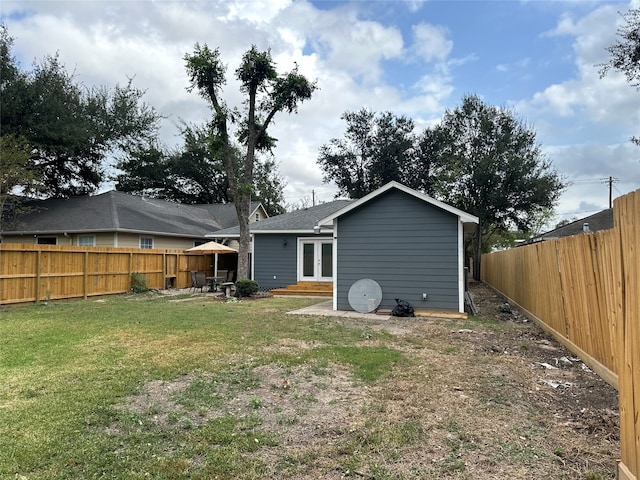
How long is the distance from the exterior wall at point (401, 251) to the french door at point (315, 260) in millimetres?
4884

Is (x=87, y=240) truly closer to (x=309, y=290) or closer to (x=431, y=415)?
(x=309, y=290)

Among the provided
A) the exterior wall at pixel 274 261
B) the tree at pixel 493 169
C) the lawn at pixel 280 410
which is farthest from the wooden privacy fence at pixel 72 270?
the tree at pixel 493 169

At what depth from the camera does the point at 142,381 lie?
4566mm

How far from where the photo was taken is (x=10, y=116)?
18.2m

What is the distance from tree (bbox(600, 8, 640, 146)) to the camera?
42.0ft

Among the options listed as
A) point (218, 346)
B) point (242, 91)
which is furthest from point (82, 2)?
point (218, 346)

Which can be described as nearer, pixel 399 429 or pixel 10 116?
pixel 399 429

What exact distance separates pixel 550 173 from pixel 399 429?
83.5 feet

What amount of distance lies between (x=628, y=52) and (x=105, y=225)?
21.0m

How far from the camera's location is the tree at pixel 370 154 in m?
30.3

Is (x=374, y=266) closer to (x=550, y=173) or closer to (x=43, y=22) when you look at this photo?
(x=43, y=22)

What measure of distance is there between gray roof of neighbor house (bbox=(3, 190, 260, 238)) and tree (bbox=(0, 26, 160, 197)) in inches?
57.7

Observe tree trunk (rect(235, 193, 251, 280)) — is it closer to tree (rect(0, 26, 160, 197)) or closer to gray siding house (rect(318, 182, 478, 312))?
gray siding house (rect(318, 182, 478, 312))

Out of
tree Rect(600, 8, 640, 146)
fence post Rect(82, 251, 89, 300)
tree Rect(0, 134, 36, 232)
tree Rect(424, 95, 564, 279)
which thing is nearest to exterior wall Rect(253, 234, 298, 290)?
fence post Rect(82, 251, 89, 300)
